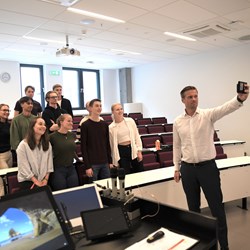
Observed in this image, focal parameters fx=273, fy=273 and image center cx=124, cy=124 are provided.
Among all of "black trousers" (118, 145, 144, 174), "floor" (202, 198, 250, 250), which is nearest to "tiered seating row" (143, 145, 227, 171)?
"black trousers" (118, 145, 144, 174)

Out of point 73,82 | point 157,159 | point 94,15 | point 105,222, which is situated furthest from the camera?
point 73,82

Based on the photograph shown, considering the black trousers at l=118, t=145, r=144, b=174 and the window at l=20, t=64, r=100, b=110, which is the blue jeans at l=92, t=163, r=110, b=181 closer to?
the black trousers at l=118, t=145, r=144, b=174

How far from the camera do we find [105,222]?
58.1 inches

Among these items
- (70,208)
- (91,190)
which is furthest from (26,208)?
(91,190)

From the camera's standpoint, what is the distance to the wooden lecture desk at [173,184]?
2957 mm

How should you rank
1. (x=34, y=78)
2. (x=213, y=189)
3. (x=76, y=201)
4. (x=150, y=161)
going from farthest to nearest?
(x=34, y=78), (x=150, y=161), (x=213, y=189), (x=76, y=201)

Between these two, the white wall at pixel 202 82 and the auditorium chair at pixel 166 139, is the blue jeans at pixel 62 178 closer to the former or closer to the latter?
the auditorium chair at pixel 166 139

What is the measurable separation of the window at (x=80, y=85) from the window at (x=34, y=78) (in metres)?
1.00

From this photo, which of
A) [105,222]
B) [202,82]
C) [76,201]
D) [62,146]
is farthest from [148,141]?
[105,222]

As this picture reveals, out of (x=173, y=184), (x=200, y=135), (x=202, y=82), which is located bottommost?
(x=173, y=184)

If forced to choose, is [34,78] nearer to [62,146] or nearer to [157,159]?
[157,159]

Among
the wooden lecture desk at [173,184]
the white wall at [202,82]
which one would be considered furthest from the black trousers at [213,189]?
the white wall at [202,82]

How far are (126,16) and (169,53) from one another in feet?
13.4

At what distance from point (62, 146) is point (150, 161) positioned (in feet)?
5.93
